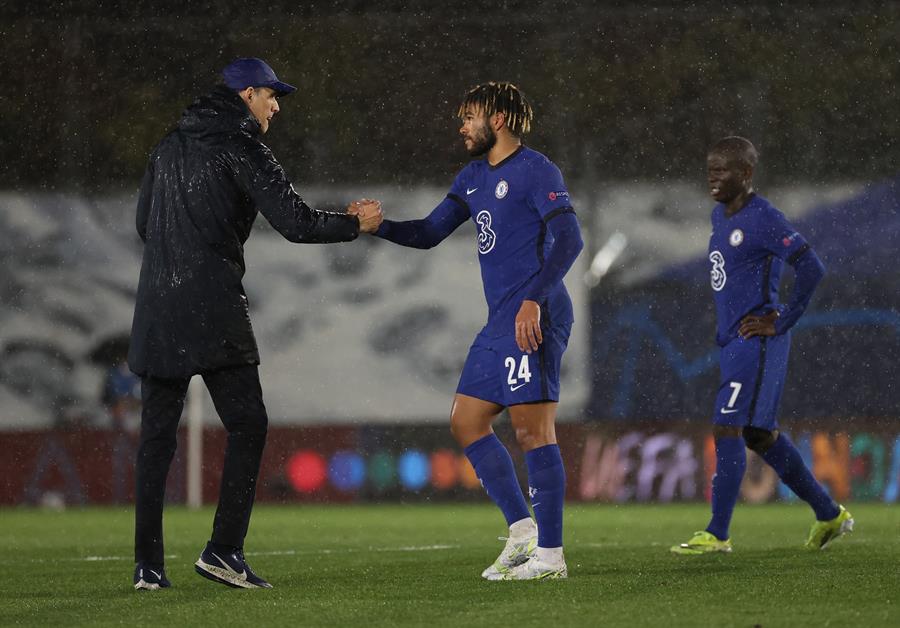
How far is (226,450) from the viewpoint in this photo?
5.21 m

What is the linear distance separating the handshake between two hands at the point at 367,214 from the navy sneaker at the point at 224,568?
1.23 meters

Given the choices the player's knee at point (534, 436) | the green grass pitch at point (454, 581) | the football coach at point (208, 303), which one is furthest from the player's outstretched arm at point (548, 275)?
the green grass pitch at point (454, 581)

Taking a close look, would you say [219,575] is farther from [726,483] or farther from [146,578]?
[726,483]

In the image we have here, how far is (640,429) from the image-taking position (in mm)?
12656

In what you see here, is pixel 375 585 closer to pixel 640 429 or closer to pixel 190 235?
pixel 190 235

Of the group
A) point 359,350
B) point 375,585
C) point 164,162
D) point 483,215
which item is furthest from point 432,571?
point 359,350

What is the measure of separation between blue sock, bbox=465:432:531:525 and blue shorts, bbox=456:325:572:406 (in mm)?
187

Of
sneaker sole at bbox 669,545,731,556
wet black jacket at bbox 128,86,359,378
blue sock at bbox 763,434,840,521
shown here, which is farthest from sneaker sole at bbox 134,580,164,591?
blue sock at bbox 763,434,840,521

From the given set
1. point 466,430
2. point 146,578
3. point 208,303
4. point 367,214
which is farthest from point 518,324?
point 146,578

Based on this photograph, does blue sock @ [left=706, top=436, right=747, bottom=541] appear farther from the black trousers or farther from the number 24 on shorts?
the black trousers

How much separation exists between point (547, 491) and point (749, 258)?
1.90m

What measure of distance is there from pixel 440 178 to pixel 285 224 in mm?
8695

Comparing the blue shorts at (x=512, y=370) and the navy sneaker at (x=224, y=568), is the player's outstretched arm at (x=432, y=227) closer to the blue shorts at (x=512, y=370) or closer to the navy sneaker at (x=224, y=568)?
the blue shorts at (x=512, y=370)

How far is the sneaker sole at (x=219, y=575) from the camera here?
5.14m
